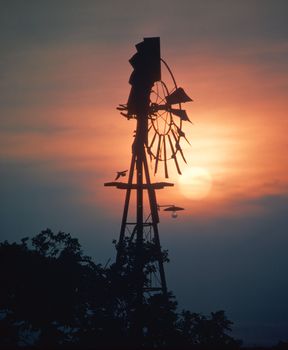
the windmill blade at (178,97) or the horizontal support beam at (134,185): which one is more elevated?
the windmill blade at (178,97)

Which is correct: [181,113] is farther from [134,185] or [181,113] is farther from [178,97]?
[134,185]

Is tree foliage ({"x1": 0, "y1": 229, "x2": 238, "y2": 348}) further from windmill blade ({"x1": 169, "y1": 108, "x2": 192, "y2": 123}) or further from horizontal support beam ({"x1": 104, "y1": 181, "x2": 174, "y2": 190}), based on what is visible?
windmill blade ({"x1": 169, "y1": 108, "x2": 192, "y2": 123})

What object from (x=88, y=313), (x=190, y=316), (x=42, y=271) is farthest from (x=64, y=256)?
(x=190, y=316)

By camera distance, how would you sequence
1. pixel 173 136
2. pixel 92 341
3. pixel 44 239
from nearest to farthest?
pixel 92 341 → pixel 173 136 → pixel 44 239

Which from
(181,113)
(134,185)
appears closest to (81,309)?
(134,185)

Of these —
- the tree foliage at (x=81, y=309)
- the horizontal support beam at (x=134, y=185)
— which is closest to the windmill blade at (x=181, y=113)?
the horizontal support beam at (x=134, y=185)

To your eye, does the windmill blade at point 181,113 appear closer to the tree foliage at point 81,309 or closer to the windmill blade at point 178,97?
the windmill blade at point 178,97

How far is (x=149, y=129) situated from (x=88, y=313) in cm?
753

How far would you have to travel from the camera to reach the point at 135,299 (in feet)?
56.0

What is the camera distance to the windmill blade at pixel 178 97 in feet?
57.7

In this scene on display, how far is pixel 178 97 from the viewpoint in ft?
57.9

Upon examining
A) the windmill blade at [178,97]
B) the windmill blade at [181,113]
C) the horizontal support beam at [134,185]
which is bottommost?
the horizontal support beam at [134,185]

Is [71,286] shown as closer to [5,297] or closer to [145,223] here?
[5,297]

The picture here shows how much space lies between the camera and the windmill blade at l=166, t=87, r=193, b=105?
17.6 metres
